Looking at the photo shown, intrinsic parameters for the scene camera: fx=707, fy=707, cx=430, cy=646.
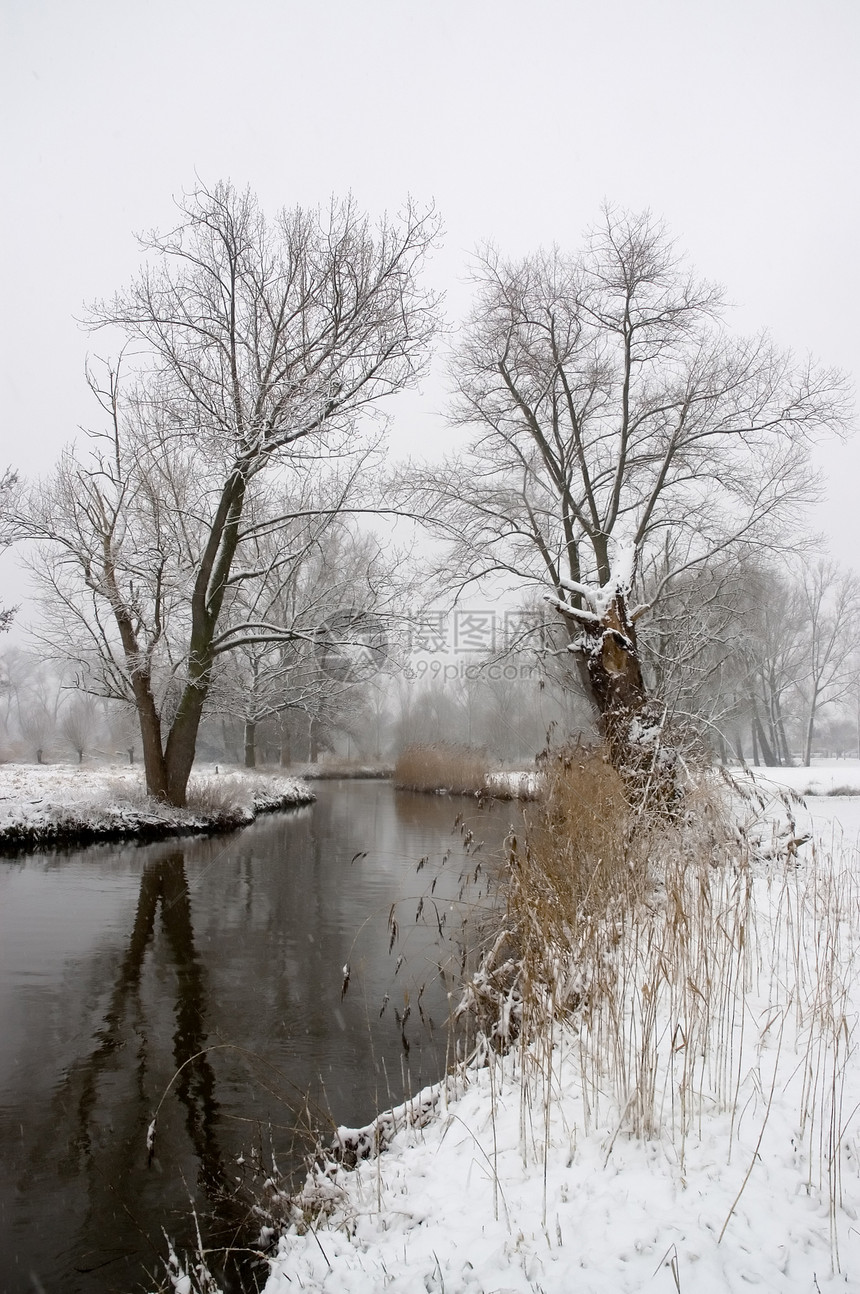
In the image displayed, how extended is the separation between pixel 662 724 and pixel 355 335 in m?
8.83

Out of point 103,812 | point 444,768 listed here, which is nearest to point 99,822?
point 103,812

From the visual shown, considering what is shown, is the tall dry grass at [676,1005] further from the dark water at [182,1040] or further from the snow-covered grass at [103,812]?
the snow-covered grass at [103,812]

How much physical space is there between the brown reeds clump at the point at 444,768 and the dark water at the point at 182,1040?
1365 centimetres

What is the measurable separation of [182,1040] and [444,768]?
65.6 ft

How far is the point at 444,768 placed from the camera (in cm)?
2419

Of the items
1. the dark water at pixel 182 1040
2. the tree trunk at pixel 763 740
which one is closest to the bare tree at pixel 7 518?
the dark water at pixel 182 1040

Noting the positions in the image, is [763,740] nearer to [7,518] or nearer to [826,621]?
[826,621]

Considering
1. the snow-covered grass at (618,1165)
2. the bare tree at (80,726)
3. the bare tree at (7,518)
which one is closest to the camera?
the snow-covered grass at (618,1165)

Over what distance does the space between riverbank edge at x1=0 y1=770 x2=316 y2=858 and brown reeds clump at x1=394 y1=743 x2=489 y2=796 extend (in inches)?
381

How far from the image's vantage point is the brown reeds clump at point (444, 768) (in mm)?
23016

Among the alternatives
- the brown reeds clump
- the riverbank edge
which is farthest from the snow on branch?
the brown reeds clump

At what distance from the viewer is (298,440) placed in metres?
12.4

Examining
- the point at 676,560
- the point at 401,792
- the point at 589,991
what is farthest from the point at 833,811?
the point at 401,792

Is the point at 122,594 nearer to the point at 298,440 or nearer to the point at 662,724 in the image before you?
the point at 298,440
